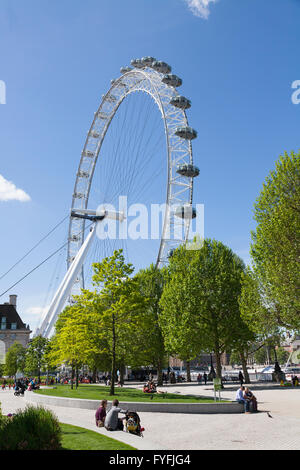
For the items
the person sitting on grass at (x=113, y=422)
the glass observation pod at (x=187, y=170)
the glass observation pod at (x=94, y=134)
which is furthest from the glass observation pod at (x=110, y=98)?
the person sitting on grass at (x=113, y=422)

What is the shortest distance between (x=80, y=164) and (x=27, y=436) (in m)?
66.3

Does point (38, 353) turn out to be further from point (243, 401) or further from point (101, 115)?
point (243, 401)

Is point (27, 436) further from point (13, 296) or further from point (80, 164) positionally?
point (13, 296)

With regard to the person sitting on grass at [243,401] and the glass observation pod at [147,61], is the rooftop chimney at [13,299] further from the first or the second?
the person sitting on grass at [243,401]

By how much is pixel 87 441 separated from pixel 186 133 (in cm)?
4316

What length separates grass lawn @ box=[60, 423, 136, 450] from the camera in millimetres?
11432

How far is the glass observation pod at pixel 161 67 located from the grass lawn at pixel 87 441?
157ft

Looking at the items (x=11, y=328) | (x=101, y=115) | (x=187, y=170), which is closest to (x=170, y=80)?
(x=187, y=170)

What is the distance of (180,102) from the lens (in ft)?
168

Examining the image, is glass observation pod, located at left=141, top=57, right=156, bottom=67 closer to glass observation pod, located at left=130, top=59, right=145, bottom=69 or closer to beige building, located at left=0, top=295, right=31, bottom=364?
glass observation pod, located at left=130, top=59, right=145, bottom=69

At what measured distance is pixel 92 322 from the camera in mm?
30516

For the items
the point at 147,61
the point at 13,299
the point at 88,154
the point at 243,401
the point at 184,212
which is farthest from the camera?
the point at 13,299

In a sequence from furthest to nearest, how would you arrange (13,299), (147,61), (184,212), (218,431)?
(13,299) → (147,61) → (184,212) → (218,431)

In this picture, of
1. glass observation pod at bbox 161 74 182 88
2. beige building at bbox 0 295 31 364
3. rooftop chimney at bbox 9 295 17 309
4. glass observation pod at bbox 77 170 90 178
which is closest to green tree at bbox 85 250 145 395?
glass observation pod at bbox 161 74 182 88
